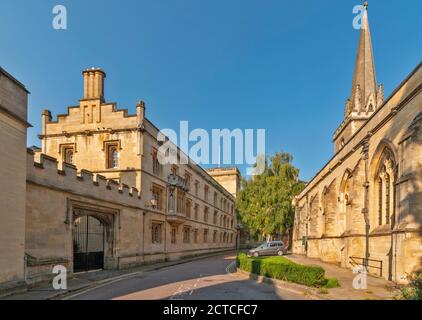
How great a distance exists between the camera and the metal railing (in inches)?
709

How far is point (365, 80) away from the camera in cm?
4447

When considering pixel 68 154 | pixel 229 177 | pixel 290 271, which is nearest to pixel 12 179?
pixel 290 271

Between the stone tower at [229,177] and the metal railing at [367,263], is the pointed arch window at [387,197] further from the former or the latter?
the stone tower at [229,177]

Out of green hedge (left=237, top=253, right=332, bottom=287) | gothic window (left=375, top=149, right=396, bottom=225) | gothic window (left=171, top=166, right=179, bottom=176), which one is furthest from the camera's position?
gothic window (left=171, top=166, right=179, bottom=176)

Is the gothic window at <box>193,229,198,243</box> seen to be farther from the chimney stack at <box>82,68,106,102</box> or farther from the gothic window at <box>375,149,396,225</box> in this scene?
the gothic window at <box>375,149,396,225</box>

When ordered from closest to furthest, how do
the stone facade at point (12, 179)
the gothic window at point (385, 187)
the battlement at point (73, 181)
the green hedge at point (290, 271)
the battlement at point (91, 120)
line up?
the stone facade at point (12, 179) → the green hedge at point (290, 271) → the battlement at point (73, 181) → the gothic window at point (385, 187) → the battlement at point (91, 120)

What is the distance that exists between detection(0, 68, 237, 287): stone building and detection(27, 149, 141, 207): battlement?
0.16 feet

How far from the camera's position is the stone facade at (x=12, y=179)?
12523 millimetres

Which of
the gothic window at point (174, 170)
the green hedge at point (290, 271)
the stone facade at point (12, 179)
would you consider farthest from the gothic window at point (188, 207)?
the stone facade at point (12, 179)

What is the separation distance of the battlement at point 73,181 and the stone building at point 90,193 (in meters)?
0.05

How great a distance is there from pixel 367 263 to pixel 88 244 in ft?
53.8

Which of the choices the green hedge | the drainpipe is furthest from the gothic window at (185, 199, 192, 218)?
the drainpipe
